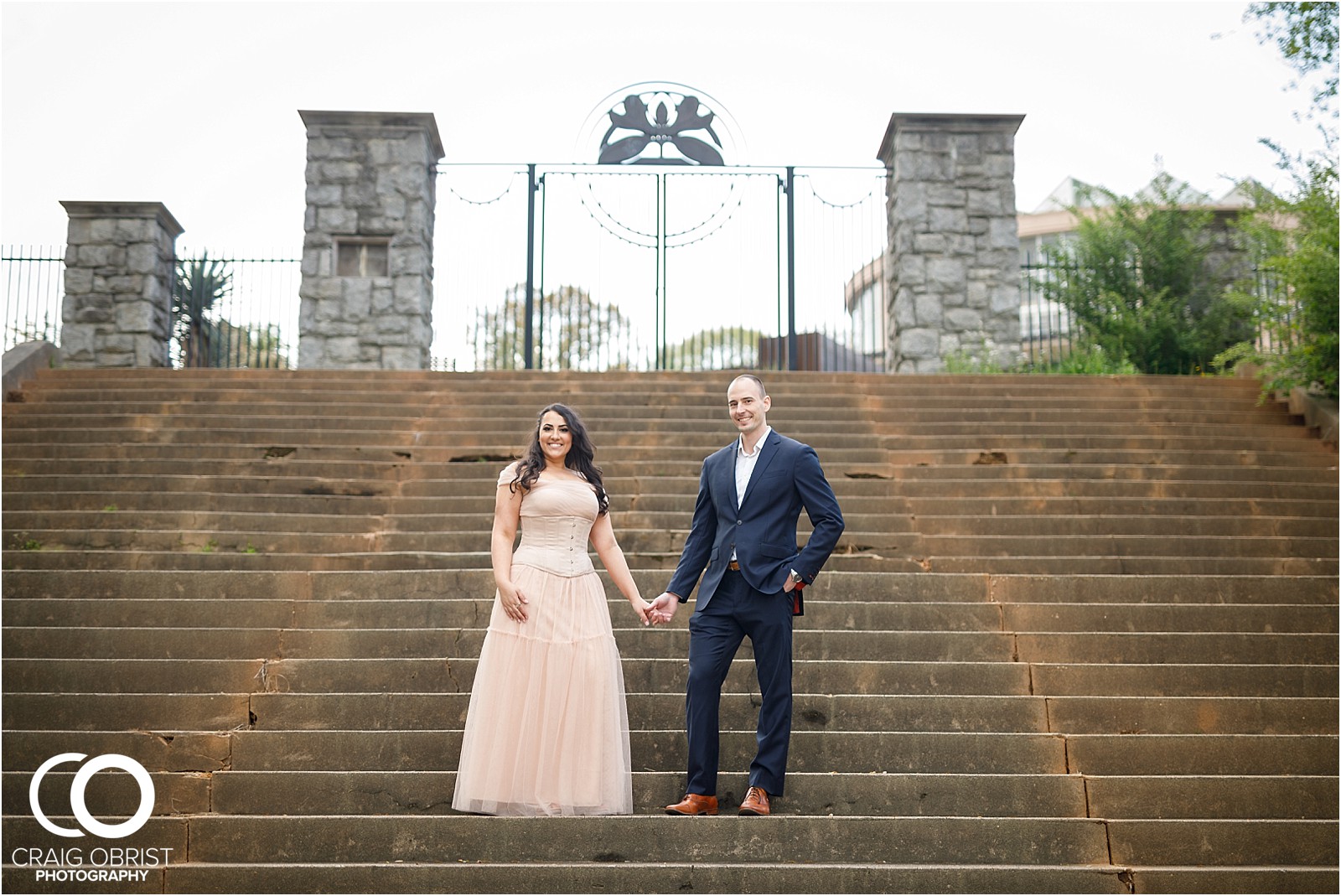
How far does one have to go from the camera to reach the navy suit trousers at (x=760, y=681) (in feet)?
14.5

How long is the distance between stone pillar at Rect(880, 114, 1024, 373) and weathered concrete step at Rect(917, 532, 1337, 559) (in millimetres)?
5543

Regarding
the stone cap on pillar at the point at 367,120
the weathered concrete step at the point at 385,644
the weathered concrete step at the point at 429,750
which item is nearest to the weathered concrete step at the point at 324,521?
the weathered concrete step at the point at 385,644

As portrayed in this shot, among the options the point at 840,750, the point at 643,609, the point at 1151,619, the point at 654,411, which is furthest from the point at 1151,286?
the point at 643,609

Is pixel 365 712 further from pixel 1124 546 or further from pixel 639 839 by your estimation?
pixel 1124 546

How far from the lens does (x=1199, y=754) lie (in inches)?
194

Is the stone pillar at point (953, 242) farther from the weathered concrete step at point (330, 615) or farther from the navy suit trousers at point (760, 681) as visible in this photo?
the navy suit trousers at point (760, 681)

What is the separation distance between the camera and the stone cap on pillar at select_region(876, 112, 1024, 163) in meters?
13.2

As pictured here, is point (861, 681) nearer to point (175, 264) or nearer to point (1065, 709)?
point (1065, 709)

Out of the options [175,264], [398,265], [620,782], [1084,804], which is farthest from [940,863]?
[175,264]

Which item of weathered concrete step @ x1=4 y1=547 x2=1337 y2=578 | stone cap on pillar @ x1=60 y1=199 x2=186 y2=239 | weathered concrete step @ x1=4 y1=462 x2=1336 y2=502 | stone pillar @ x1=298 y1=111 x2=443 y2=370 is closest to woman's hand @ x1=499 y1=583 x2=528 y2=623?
weathered concrete step @ x1=4 y1=547 x2=1337 y2=578

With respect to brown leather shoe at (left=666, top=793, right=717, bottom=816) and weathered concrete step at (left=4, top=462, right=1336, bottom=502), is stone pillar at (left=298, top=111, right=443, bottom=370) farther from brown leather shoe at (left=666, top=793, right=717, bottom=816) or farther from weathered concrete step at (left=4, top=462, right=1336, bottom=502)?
brown leather shoe at (left=666, top=793, right=717, bottom=816)

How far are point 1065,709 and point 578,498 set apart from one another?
8.00ft

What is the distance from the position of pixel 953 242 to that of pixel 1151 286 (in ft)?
9.40

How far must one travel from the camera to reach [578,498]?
4.71 m
